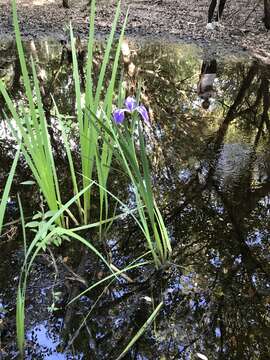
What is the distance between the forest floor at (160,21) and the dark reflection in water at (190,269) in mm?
3746

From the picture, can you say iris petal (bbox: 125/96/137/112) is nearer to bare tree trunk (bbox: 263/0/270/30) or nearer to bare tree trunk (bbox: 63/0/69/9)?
bare tree trunk (bbox: 263/0/270/30)

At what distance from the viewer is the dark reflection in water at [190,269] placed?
1.59m

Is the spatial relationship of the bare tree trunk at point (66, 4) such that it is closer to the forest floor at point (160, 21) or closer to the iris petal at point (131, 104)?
the forest floor at point (160, 21)

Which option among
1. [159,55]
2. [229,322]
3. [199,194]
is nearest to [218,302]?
[229,322]

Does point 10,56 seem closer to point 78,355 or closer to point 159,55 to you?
point 159,55

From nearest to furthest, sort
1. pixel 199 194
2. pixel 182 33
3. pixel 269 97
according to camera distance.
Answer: pixel 199 194 → pixel 269 97 → pixel 182 33

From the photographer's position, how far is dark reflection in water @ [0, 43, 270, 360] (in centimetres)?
159

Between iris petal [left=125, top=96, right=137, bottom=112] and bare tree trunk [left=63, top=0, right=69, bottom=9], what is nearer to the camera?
iris petal [left=125, top=96, right=137, bottom=112]

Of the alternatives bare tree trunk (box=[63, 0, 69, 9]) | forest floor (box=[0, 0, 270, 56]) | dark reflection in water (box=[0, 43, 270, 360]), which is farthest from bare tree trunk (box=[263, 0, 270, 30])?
dark reflection in water (box=[0, 43, 270, 360])

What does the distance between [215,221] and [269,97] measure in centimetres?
291

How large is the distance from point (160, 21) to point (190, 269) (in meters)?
7.56

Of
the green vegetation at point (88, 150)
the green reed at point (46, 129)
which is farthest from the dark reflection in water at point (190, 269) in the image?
the green reed at point (46, 129)

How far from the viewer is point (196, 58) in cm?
656

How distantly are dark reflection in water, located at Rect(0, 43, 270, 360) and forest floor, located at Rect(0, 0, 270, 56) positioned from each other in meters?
3.75
